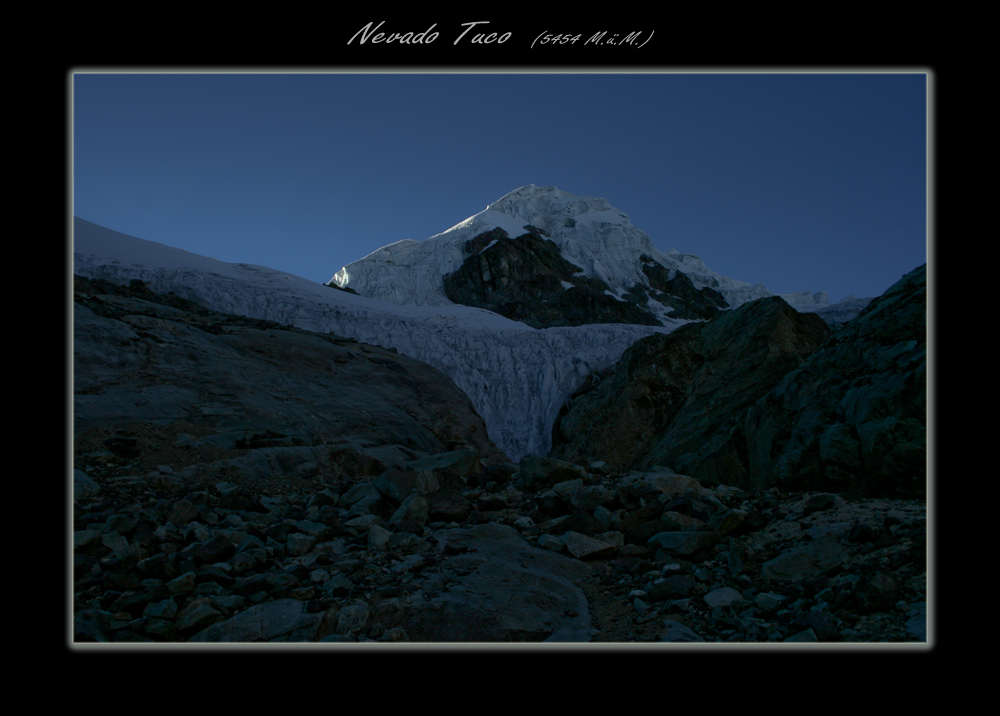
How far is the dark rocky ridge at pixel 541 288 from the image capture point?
48.2m

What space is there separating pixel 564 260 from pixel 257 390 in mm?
52051

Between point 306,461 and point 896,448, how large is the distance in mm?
3868

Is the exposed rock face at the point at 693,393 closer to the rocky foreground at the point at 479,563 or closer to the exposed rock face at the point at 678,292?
the rocky foreground at the point at 479,563

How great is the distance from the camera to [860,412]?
3.52 metres

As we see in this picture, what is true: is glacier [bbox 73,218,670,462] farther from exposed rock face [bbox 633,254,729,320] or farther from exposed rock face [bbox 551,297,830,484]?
exposed rock face [bbox 633,254,729,320]

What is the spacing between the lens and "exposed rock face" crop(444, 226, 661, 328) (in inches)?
1893

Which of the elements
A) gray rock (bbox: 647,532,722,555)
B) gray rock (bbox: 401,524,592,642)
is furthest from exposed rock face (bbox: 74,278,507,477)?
gray rock (bbox: 647,532,722,555)

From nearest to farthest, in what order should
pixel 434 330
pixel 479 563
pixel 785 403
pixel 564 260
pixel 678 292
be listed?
1. pixel 479 563
2. pixel 785 403
3. pixel 434 330
4. pixel 678 292
5. pixel 564 260

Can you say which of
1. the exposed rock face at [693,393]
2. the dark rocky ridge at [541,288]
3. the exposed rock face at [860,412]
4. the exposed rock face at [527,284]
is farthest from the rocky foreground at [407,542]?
the exposed rock face at [527,284]

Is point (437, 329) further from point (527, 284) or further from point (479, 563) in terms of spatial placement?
point (527, 284)

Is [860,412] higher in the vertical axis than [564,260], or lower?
lower

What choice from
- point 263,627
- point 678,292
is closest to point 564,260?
point 678,292

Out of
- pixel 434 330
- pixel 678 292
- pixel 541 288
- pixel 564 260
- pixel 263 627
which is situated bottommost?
pixel 263 627

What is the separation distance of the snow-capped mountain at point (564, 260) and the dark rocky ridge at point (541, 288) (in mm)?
135
